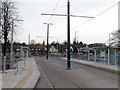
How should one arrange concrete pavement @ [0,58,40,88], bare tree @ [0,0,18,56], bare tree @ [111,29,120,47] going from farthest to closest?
1. bare tree @ [111,29,120,47]
2. bare tree @ [0,0,18,56]
3. concrete pavement @ [0,58,40,88]

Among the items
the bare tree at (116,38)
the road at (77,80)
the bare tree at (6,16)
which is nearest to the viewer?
the road at (77,80)

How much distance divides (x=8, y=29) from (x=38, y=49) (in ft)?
283

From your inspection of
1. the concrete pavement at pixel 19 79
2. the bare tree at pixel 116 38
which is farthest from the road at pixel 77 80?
the bare tree at pixel 116 38

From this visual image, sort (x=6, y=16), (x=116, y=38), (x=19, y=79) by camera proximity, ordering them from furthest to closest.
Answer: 1. (x=116, y=38)
2. (x=6, y=16)
3. (x=19, y=79)

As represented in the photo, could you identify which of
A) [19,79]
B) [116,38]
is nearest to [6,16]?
[19,79]

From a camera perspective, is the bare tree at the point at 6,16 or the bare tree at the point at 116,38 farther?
the bare tree at the point at 116,38

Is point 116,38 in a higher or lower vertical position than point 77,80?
higher

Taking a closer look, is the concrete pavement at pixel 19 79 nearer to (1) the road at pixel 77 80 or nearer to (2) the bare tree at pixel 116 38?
(1) the road at pixel 77 80

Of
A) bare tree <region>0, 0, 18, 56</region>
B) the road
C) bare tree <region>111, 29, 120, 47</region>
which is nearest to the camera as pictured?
the road

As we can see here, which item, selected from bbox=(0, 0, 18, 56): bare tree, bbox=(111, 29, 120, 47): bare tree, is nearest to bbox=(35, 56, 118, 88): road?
bbox=(0, 0, 18, 56): bare tree

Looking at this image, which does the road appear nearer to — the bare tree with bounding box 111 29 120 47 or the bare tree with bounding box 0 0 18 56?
the bare tree with bounding box 0 0 18 56

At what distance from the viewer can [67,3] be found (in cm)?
1820

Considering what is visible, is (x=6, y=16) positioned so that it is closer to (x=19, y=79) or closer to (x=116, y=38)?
(x=19, y=79)

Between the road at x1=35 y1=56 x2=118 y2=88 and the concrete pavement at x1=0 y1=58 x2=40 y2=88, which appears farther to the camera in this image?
the road at x1=35 y1=56 x2=118 y2=88
